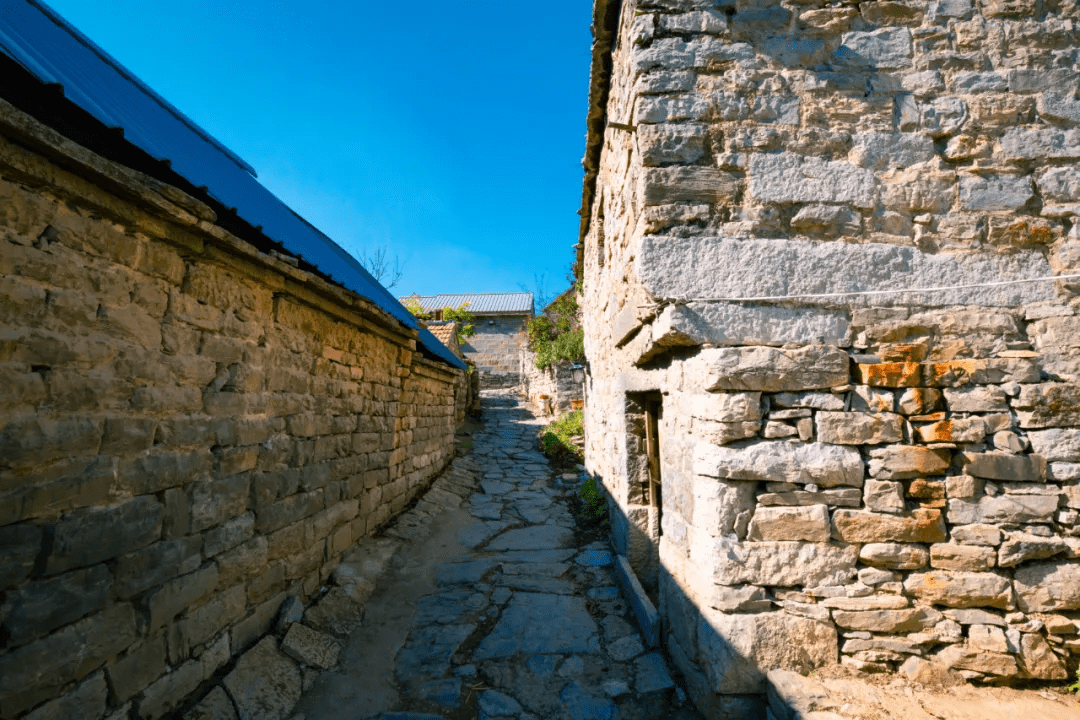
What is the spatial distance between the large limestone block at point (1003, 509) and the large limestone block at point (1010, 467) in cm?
8

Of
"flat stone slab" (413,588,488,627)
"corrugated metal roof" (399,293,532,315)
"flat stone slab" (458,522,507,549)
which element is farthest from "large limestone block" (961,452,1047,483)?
"corrugated metal roof" (399,293,532,315)

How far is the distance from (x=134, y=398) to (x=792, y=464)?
9.65ft

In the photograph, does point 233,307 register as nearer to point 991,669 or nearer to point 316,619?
point 316,619

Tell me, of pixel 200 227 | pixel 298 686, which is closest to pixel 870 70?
pixel 200 227

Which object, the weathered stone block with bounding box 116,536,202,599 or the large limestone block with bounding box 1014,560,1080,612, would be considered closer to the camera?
the weathered stone block with bounding box 116,536,202,599

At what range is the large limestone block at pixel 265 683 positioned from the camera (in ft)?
8.24

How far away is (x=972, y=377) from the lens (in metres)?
2.30

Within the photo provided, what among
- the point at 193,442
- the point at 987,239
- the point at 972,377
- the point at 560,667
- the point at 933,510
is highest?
the point at 987,239

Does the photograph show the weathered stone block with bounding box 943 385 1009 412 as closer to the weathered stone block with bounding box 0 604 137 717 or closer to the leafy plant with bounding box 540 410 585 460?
the weathered stone block with bounding box 0 604 137 717

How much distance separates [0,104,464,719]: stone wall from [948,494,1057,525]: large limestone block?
3.60 metres

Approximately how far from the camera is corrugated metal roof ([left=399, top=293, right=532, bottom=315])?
25756 mm

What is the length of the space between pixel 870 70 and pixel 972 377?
1.58 metres

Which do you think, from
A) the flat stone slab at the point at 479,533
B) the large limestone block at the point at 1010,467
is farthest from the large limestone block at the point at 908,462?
the flat stone slab at the point at 479,533

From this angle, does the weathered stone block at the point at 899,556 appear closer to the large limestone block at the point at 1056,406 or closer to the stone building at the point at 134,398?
the large limestone block at the point at 1056,406
